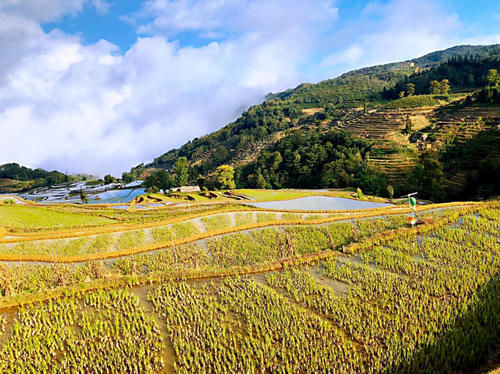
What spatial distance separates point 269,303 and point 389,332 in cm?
412

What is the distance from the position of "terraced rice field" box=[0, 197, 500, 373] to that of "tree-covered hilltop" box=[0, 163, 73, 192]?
135 m

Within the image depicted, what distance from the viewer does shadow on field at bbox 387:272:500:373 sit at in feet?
23.3

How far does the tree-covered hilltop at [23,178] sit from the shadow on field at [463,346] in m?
148

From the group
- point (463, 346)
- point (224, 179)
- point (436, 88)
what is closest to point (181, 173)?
point (224, 179)

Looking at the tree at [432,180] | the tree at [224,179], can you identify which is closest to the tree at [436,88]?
the tree at [432,180]

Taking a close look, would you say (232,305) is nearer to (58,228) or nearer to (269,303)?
(269,303)

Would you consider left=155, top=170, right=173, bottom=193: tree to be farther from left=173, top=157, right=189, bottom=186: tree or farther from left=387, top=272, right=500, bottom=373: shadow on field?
left=387, top=272, right=500, bottom=373: shadow on field

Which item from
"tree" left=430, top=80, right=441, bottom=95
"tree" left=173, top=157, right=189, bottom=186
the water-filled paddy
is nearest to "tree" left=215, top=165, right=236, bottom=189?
"tree" left=173, top=157, right=189, bottom=186

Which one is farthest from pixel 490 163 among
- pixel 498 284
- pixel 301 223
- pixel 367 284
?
pixel 367 284

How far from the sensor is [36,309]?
35.2 ft

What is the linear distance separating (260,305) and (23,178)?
178 metres

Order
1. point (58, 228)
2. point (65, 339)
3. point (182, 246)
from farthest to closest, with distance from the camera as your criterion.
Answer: point (58, 228) < point (182, 246) < point (65, 339)

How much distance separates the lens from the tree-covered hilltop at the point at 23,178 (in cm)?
12353

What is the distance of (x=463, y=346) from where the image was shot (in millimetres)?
7746
